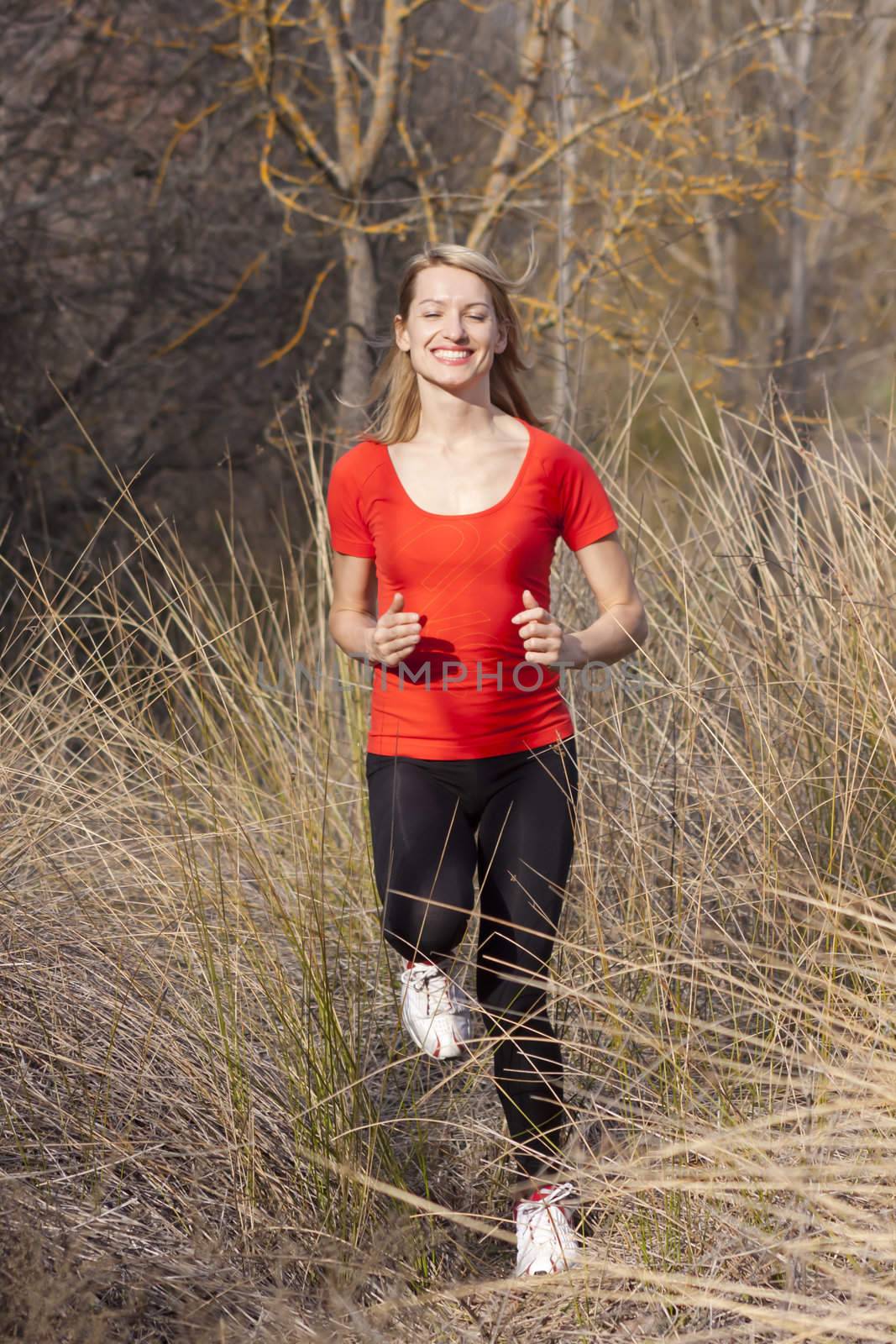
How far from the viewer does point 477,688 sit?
2.33 metres

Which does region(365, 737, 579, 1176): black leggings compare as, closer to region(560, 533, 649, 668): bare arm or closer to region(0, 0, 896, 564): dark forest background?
region(560, 533, 649, 668): bare arm

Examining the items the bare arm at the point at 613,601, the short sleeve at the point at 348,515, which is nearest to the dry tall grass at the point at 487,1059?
the bare arm at the point at 613,601

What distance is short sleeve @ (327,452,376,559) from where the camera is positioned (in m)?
2.45

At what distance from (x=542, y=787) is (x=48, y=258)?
508cm

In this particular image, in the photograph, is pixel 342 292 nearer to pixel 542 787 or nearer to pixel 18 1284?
pixel 542 787

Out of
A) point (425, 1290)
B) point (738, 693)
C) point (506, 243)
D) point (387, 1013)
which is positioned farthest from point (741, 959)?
point (506, 243)

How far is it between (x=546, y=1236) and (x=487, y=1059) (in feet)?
1.71

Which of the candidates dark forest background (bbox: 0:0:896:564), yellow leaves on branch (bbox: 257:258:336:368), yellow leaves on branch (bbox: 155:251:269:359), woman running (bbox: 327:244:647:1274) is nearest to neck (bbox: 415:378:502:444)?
woman running (bbox: 327:244:647:1274)

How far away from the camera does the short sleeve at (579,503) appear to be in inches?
95.5

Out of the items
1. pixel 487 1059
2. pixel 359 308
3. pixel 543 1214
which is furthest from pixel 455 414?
Result: pixel 359 308

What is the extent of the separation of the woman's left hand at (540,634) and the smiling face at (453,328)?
0.47 meters

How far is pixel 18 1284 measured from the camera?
1914 mm

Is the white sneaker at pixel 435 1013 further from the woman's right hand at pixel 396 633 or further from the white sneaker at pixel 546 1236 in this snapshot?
the woman's right hand at pixel 396 633

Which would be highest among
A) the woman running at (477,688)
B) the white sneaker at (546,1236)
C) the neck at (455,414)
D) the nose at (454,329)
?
the nose at (454,329)
